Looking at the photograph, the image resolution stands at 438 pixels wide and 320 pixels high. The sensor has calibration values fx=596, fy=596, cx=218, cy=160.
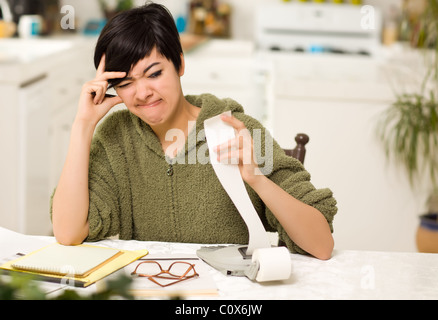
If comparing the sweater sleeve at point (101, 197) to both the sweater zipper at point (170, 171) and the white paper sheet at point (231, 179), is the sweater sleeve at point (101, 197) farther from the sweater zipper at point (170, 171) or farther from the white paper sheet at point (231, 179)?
the white paper sheet at point (231, 179)

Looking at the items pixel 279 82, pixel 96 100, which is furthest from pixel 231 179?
pixel 279 82

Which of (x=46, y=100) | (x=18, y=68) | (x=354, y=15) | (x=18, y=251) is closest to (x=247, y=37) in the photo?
(x=354, y=15)

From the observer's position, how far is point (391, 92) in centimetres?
254

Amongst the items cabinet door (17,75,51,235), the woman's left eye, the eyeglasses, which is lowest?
cabinet door (17,75,51,235)

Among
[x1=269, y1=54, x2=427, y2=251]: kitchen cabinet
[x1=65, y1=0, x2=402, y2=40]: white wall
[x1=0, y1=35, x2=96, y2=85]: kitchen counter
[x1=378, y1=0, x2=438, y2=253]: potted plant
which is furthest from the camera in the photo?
[x1=65, y1=0, x2=402, y2=40]: white wall

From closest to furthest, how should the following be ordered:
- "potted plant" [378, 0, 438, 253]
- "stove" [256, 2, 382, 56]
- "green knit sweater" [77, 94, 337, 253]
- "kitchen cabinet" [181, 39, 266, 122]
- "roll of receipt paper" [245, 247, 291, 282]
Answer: "roll of receipt paper" [245, 247, 291, 282], "green knit sweater" [77, 94, 337, 253], "potted plant" [378, 0, 438, 253], "kitchen cabinet" [181, 39, 266, 122], "stove" [256, 2, 382, 56]

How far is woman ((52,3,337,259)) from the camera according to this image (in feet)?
4.05

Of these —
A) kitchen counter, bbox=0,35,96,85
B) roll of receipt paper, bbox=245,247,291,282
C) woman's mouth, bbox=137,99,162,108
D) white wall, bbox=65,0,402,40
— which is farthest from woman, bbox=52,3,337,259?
white wall, bbox=65,0,402,40

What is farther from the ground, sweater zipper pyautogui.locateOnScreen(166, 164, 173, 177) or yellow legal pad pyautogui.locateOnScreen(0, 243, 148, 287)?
sweater zipper pyautogui.locateOnScreen(166, 164, 173, 177)

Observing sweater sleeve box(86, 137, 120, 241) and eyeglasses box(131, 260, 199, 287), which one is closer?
eyeglasses box(131, 260, 199, 287)

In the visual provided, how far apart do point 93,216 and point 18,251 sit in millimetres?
175

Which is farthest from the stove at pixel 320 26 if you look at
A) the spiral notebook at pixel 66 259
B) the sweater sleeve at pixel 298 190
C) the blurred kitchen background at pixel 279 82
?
the spiral notebook at pixel 66 259

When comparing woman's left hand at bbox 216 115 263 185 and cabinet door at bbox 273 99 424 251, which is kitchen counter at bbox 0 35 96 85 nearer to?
cabinet door at bbox 273 99 424 251
